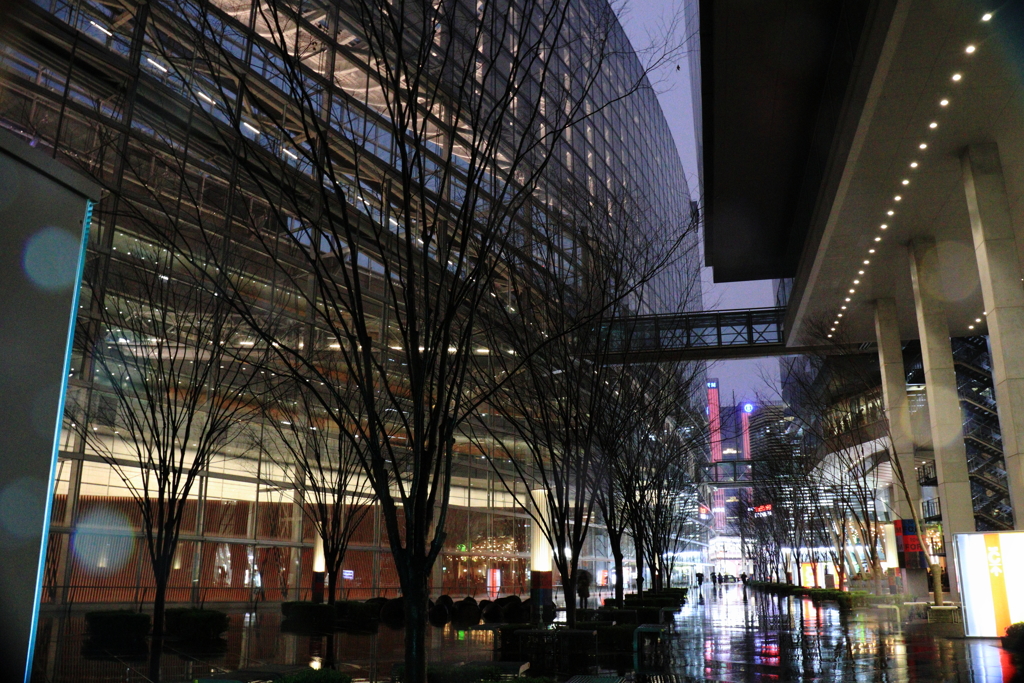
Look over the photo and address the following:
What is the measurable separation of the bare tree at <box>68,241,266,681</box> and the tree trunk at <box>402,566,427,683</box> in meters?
10.7

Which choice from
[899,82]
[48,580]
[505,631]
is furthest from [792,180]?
[48,580]

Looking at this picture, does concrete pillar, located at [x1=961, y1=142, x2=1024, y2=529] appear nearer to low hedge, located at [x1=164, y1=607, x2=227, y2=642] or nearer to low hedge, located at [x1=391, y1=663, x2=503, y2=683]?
low hedge, located at [x1=391, y1=663, x2=503, y2=683]

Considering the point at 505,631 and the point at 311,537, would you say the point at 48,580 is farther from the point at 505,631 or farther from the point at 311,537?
the point at 505,631

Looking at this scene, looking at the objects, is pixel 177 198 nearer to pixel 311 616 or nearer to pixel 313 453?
pixel 311 616

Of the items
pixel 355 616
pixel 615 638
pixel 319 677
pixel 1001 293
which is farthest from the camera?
pixel 355 616

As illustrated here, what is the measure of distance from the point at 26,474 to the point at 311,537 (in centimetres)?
2704

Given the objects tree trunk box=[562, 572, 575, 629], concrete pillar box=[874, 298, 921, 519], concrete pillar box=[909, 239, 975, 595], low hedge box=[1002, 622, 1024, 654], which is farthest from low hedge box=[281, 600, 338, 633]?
concrete pillar box=[874, 298, 921, 519]

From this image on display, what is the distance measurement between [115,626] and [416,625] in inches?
461

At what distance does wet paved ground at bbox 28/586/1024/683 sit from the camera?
11.4 m

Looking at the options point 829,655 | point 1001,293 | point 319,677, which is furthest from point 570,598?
point 1001,293

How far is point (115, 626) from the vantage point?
15.0m

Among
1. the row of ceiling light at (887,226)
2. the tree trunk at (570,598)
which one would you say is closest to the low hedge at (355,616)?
the tree trunk at (570,598)

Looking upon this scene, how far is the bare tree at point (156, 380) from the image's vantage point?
16.2 m

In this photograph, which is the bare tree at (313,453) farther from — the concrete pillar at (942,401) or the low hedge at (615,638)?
the concrete pillar at (942,401)
